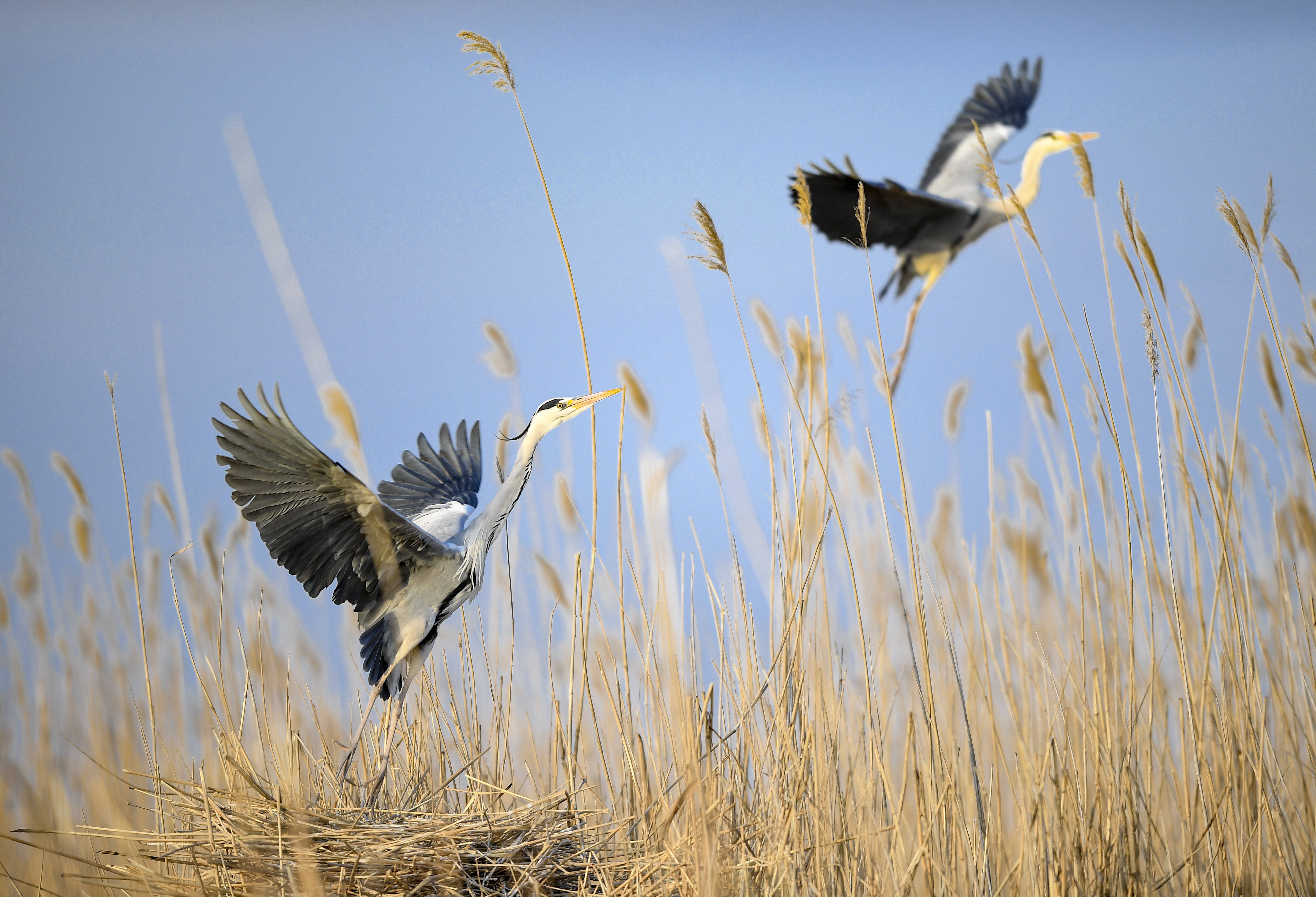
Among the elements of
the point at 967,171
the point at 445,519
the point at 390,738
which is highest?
the point at 967,171

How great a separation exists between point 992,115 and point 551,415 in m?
2.77

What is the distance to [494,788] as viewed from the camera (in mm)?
1398

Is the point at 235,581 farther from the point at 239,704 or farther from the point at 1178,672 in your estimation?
the point at 1178,672

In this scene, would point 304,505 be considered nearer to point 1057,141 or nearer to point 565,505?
point 565,505

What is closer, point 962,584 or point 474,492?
point 474,492

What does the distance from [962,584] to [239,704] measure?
1.75 metres

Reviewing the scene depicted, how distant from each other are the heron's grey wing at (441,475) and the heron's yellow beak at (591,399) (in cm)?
44

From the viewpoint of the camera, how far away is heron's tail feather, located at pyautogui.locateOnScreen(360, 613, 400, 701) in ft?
4.74

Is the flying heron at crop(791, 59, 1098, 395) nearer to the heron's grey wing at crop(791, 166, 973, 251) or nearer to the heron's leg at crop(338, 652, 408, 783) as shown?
the heron's grey wing at crop(791, 166, 973, 251)

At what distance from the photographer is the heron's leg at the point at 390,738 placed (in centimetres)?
133

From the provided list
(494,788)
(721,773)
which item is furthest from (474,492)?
(721,773)

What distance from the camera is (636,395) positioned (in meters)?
1.53

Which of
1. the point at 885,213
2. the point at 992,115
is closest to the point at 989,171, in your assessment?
the point at 885,213

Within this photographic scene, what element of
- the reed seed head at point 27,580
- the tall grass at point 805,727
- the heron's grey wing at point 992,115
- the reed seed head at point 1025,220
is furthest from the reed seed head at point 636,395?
the heron's grey wing at point 992,115
